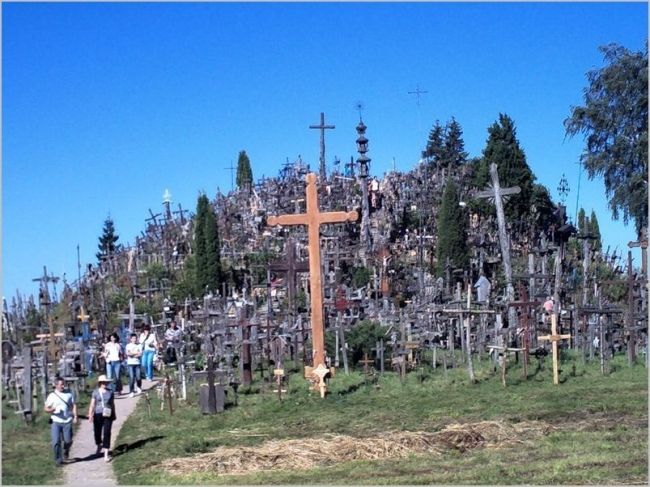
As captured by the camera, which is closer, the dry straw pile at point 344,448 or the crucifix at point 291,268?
the dry straw pile at point 344,448

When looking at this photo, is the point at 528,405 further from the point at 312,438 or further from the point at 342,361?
the point at 342,361

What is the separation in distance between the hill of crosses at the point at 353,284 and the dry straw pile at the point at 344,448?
248 centimetres

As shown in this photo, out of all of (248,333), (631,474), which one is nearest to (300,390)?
(248,333)

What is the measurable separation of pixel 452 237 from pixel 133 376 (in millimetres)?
14755

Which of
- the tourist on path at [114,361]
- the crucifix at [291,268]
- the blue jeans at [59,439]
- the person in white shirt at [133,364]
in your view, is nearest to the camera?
the blue jeans at [59,439]

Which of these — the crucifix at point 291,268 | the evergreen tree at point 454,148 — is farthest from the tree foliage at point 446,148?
the crucifix at point 291,268

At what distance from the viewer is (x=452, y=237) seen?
2772 cm

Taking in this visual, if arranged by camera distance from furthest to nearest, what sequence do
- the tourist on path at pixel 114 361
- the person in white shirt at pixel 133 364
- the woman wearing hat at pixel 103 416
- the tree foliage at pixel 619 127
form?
the tree foliage at pixel 619 127, the person in white shirt at pixel 133 364, the tourist on path at pixel 114 361, the woman wearing hat at pixel 103 416

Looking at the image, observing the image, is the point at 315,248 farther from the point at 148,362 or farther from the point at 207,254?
the point at 207,254

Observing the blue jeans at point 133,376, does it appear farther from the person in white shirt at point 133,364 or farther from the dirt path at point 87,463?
the dirt path at point 87,463

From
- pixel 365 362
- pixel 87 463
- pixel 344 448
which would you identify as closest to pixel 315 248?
pixel 365 362

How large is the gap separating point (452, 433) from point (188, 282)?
18052 mm

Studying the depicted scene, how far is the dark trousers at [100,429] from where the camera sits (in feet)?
36.4

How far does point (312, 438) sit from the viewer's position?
38.8 ft
